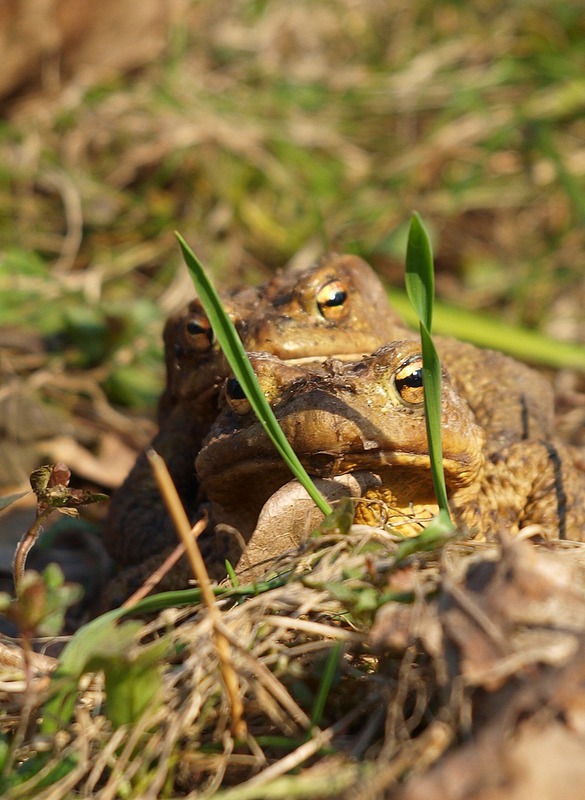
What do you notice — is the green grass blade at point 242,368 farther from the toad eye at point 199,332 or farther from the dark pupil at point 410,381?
the toad eye at point 199,332

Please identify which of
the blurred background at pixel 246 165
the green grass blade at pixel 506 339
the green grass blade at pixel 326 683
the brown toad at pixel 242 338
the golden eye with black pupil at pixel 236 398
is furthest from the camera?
the blurred background at pixel 246 165

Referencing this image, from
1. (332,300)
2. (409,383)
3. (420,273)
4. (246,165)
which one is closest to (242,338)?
(332,300)

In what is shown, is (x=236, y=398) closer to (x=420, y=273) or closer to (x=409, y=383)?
(x=409, y=383)

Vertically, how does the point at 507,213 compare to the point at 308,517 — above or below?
above

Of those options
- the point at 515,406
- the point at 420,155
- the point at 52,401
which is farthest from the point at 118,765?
the point at 420,155

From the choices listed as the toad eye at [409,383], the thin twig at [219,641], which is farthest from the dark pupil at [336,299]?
the thin twig at [219,641]

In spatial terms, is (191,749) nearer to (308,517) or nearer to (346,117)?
(308,517)
